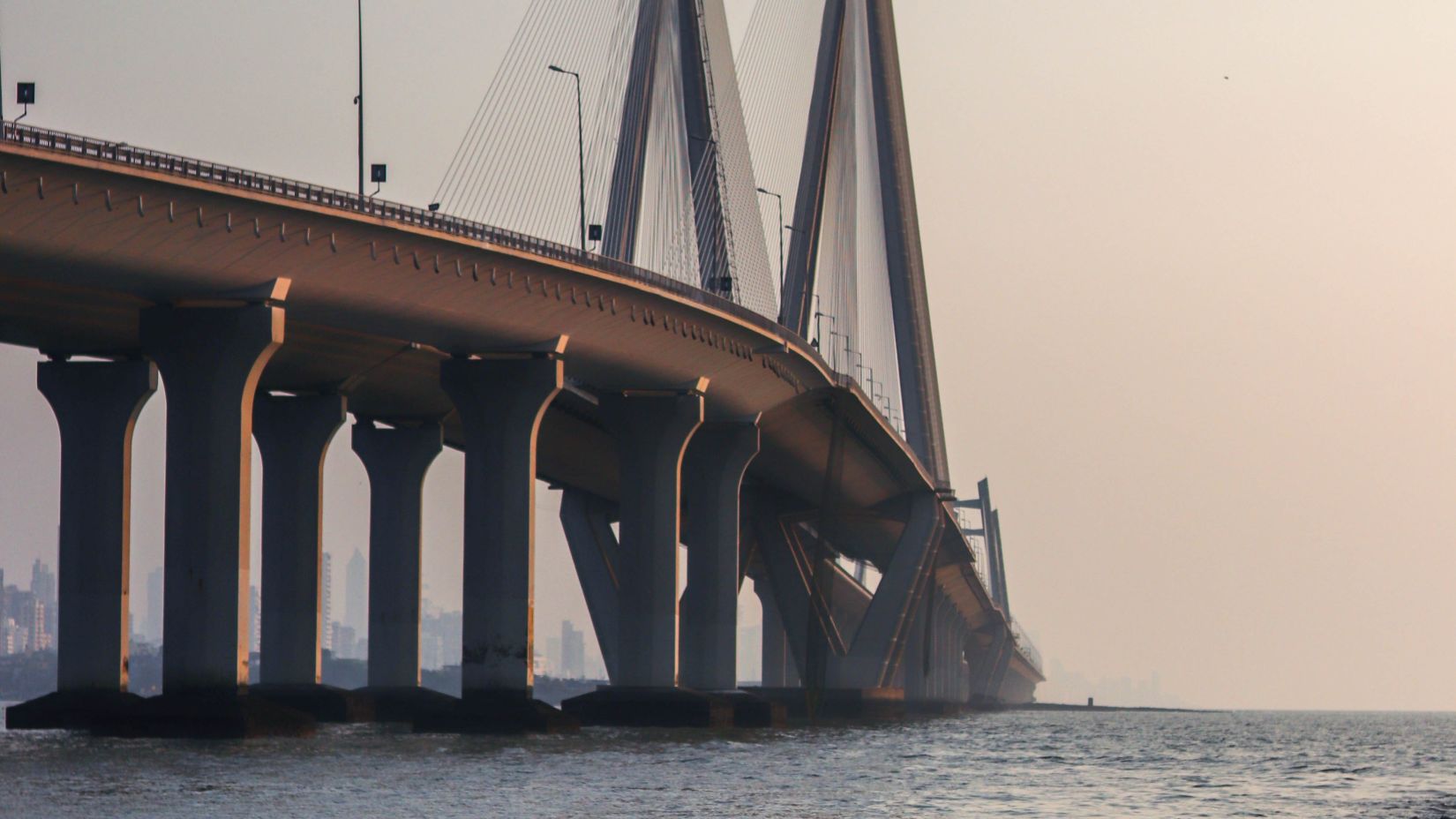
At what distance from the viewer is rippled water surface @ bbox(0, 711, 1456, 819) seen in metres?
39.3

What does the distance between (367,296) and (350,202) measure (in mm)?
3264

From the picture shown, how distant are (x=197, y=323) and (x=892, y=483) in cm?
6209

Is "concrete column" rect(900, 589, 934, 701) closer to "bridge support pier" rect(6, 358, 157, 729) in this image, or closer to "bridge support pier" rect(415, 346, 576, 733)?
"bridge support pier" rect(415, 346, 576, 733)

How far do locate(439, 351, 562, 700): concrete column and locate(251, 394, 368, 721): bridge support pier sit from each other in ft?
25.7

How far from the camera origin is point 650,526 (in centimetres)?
8094

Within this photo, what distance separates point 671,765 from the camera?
53.1 metres

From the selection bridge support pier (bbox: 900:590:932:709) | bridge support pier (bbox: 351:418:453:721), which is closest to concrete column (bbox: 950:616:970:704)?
bridge support pier (bbox: 900:590:932:709)

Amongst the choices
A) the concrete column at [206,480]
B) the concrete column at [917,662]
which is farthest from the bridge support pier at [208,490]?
the concrete column at [917,662]

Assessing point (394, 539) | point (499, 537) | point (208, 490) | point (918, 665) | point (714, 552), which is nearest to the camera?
point (208, 490)

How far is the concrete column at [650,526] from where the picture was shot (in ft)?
265

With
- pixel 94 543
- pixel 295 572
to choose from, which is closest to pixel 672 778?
pixel 94 543

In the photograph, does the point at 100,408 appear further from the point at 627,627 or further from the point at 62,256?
the point at 627,627

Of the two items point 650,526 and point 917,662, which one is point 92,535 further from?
point 917,662

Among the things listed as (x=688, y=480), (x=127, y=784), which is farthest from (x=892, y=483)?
(x=127, y=784)
